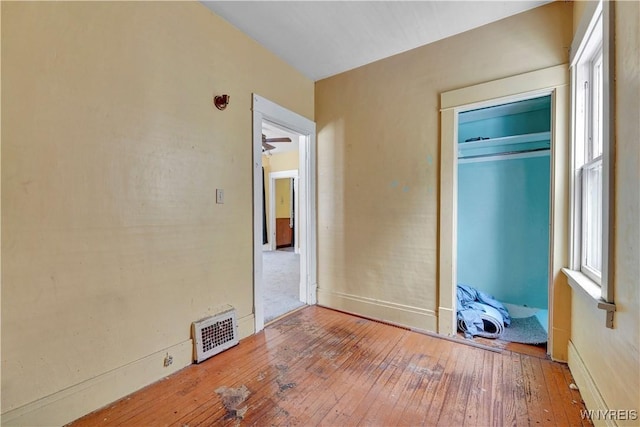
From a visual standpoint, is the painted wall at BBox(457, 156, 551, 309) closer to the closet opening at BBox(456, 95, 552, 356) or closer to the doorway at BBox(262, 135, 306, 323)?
the closet opening at BBox(456, 95, 552, 356)

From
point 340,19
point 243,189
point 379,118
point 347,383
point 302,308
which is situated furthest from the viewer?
point 302,308

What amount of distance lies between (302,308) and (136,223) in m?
1.95

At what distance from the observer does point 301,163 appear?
3.18 m

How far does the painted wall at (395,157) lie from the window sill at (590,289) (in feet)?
2.99

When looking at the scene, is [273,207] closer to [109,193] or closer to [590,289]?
[109,193]

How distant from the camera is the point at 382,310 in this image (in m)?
2.76

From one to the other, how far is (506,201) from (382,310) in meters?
1.79

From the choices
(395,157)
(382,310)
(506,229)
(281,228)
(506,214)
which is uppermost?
(395,157)

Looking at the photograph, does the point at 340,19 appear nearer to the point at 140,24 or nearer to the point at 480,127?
the point at 140,24

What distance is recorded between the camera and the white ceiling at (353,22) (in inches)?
78.8

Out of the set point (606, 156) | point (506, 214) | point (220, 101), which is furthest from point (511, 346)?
point (220, 101)

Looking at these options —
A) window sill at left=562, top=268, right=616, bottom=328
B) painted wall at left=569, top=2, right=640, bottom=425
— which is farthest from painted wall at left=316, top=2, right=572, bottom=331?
painted wall at left=569, top=2, right=640, bottom=425

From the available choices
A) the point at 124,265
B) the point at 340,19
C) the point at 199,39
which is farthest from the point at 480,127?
the point at 124,265

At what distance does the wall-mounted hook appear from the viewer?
2.14 m
